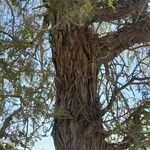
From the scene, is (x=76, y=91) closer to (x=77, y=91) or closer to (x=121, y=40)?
(x=77, y=91)

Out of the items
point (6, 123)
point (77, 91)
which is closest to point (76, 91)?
point (77, 91)

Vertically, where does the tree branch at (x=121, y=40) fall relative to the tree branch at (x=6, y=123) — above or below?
above

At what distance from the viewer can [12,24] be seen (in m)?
5.46

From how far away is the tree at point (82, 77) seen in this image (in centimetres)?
528

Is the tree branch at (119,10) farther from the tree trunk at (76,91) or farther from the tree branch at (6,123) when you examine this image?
the tree branch at (6,123)

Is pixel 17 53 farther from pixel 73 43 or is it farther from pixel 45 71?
pixel 73 43

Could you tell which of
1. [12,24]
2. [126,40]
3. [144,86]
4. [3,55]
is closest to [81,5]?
[3,55]

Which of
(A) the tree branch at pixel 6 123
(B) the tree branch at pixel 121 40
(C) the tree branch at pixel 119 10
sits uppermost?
(C) the tree branch at pixel 119 10

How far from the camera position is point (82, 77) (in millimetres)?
6129

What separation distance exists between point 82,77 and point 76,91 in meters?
0.18

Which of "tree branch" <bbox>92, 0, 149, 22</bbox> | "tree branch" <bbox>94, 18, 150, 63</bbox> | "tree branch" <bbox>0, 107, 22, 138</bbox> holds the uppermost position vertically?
"tree branch" <bbox>92, 0, 149, 22</bbox>

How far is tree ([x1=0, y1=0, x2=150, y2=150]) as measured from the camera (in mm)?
5277

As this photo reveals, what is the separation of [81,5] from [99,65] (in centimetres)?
212

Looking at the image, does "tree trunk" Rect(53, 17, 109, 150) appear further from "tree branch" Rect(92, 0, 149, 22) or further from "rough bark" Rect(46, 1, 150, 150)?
"tree branch" Rect(92, 0, 149, 22)
